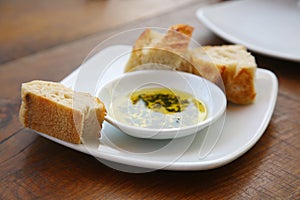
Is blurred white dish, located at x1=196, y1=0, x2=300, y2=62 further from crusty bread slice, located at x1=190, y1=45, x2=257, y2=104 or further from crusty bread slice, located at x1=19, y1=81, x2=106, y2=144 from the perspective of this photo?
crusty bread slice, located at x1=19, y1=81, x2=106, y2=144

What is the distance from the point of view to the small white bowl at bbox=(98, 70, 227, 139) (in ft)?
4.08

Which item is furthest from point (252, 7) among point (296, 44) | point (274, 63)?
point (274, 63)

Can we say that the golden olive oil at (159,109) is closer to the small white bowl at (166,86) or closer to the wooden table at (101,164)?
the small white bowl at (166,86)

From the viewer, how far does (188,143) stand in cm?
127

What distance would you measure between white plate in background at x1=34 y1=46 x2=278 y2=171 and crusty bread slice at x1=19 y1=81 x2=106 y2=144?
0.09 feet

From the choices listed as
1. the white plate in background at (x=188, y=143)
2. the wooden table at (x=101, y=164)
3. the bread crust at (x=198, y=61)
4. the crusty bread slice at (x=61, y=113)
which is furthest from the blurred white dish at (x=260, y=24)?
the crusty bread slice at (x=61, y=113)

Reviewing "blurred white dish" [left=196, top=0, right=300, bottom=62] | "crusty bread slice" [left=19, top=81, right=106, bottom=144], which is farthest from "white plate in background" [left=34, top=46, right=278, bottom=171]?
"blurred white dish" [left=196, top=0, right=300, bottom=62]

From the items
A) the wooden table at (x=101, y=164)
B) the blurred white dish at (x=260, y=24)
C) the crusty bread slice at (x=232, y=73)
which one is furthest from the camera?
the blurred white dish at (x=260, y=24)

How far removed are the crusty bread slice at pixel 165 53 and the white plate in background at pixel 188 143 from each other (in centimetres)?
8

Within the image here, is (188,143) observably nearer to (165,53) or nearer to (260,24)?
(165,53)

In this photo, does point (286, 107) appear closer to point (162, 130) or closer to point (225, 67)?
point (225, 67)

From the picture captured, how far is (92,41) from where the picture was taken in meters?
2.02

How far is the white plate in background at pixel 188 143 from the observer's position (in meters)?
1.16

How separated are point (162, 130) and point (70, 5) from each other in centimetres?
163
